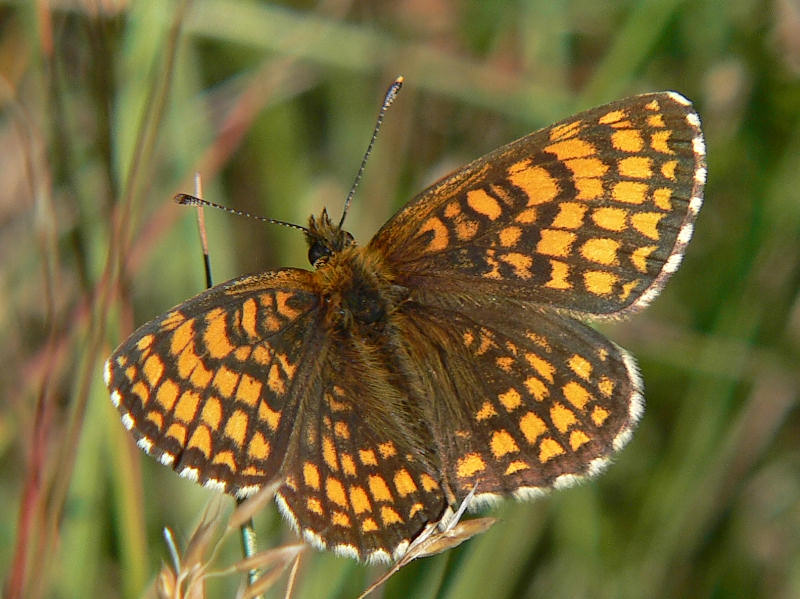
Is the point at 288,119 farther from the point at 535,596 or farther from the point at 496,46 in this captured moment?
the point at 535,596

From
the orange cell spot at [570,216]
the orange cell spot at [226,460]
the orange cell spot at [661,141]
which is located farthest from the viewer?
the orange cell spot at [570,216]

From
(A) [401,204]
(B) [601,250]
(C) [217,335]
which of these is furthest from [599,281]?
(A) [401,204]

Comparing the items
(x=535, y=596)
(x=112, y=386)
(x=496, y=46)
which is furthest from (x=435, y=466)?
(x=496, y=46)

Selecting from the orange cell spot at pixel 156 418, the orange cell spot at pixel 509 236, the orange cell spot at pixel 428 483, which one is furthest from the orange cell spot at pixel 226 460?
the orange cell spot at pixel 509 236

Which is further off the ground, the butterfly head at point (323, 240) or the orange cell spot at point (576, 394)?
the butterfly head at point (323, 240)

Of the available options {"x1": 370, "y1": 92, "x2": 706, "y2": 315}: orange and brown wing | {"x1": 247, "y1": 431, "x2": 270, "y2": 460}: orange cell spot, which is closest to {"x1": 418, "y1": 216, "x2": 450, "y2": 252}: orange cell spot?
{"x1": 370, "y1": 92, "x2": 706, "y2": 315}: orange and brown wing

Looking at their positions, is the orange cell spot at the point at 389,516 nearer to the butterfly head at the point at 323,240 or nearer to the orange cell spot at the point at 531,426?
the orange cell spot at the point at 531,426

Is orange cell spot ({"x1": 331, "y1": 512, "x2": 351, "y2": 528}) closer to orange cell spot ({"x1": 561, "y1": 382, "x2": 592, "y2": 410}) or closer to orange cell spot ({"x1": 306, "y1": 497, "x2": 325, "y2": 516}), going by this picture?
orange cell spot ({"x1": 306, "y1": 497, "x2": 325, "y2": 516})

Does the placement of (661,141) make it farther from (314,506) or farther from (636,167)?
(314,506)
